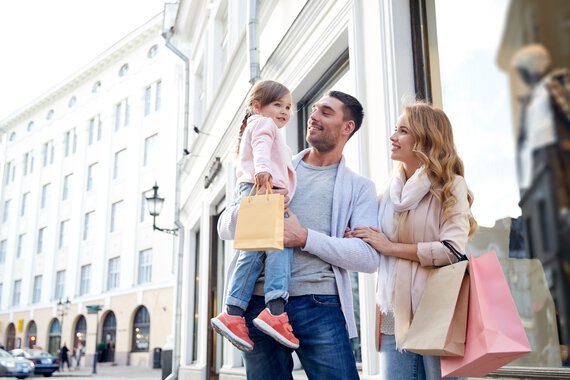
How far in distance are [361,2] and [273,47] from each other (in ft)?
7.77

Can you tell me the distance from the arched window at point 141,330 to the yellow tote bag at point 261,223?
3058 centimetres

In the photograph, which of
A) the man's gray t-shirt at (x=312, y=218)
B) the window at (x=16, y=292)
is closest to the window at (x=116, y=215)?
the window at (x=16, y=292)

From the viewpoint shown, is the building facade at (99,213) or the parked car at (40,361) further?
the building facade at (99,213)

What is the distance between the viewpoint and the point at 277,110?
2609 millimetres

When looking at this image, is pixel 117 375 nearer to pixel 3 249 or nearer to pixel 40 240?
pixel 40 240

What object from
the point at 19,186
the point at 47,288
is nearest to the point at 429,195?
the point at 47,288

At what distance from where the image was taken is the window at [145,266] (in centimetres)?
3155

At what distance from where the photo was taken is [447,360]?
2.20m

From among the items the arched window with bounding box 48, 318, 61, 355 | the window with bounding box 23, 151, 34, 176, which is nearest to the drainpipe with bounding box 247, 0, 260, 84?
the arched window with bounding box 48, 318, 61, 355

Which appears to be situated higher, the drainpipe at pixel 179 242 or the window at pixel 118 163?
the window at pixel 118 163

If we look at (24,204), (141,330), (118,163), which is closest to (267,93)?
(141,330)

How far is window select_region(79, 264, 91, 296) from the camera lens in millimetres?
35281

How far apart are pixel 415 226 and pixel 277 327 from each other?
0.77 m

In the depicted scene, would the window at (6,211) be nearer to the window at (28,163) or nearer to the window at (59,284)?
the window at (28,163)
